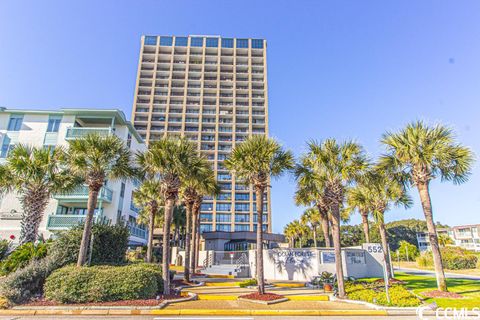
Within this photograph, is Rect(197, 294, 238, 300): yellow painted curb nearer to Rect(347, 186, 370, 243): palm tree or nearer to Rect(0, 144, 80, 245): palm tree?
Rect(0, 144, 80, 245): palm tree

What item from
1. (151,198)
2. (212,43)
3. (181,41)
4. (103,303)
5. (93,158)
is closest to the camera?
(103,303)

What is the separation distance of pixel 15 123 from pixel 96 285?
26833 mm

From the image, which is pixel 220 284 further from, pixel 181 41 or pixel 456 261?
pixel 181 41

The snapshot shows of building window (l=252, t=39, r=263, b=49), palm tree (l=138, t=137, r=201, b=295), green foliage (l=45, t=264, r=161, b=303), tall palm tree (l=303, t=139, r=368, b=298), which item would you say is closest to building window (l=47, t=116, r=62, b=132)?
palm tree (l=138, t=137, r=201, b=295)

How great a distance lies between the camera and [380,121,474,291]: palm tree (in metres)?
16.4

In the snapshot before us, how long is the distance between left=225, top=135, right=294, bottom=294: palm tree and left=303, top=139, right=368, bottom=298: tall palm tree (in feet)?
5.57

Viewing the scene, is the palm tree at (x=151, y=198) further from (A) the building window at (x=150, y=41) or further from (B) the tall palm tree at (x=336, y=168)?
(A) the building window at (x=150, y=41)

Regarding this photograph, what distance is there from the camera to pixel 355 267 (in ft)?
76.3

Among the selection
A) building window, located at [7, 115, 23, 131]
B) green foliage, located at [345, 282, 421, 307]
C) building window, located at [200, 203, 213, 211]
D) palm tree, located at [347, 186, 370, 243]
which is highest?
building window, located at [7, 115, 23, 131]

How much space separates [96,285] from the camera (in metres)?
11.9

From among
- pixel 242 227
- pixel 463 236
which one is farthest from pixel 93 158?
pixel 463 236

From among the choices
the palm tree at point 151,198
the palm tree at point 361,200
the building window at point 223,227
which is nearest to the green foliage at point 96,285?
the palm tree at point 151,198

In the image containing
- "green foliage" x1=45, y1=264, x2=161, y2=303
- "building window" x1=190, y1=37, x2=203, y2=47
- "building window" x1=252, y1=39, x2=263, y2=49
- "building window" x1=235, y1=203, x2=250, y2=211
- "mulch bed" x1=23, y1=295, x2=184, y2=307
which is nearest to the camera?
"mulch bed" x1=23, y1=295, x2=184, y2=307

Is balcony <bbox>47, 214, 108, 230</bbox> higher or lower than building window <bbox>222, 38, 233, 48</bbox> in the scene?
lower
